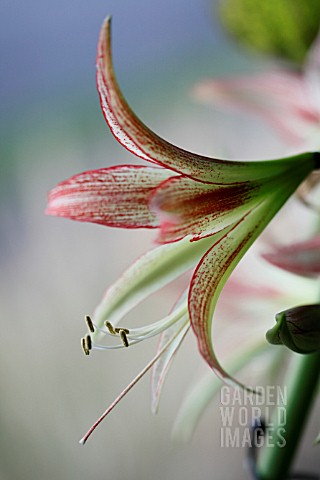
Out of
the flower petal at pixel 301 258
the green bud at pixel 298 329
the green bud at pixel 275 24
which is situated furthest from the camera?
the green bud at pixel 275 24

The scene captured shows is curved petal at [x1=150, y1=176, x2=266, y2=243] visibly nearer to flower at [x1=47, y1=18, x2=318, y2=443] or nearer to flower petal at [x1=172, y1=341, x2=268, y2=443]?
flower at [x1=47, y1=18, x2=318, y2=443]

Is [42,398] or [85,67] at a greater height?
[85,67]

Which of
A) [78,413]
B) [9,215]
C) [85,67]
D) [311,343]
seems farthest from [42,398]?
[85,67]

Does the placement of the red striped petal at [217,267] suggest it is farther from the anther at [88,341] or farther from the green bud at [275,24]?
the green bud at [275,24]

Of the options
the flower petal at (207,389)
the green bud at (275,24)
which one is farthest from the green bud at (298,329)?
the green bud at (275,24)

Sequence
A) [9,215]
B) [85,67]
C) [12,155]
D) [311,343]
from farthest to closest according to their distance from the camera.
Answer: [85,67] < [12,155] < [9,215] < [311,343]

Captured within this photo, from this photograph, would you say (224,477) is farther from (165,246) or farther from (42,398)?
(165,246)

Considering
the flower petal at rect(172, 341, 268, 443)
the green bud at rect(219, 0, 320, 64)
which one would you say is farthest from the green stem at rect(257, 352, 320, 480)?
the green bud at rect(219, 0, 320, 64)

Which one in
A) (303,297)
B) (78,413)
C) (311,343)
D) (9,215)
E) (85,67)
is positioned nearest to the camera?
(311,343)
